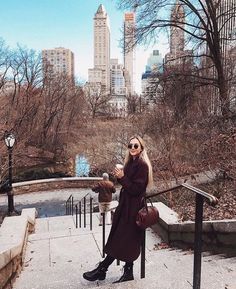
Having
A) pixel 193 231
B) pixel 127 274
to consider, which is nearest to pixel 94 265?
pixel 127 274

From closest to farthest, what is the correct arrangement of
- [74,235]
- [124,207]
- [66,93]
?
[124,207], [74,235], [66,93]

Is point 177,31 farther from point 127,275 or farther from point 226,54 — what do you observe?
point 127,275

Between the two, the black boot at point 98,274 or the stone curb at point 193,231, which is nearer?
the black boot at point 98,274

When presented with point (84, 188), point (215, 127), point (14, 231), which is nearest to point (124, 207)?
point (14, 231)

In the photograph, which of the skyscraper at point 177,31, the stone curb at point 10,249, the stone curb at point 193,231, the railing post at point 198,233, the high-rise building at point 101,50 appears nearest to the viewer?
the railing post at point 198,233

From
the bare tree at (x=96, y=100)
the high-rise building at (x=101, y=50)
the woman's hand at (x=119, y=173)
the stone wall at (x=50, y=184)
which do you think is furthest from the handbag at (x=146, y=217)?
the high-rise building at (x=101, y=50)

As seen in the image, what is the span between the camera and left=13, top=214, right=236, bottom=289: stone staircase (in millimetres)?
3420

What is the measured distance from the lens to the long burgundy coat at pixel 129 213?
3.60 meters

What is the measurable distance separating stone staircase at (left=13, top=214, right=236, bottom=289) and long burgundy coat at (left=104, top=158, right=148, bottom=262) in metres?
0.33

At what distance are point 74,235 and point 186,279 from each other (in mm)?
4170

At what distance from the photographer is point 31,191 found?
803 inches

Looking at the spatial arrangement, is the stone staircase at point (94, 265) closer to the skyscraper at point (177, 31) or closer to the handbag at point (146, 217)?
the handbag at point (146, 217)

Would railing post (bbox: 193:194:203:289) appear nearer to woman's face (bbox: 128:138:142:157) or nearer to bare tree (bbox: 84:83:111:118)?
woman's face (bbox: 128:138:142:157)

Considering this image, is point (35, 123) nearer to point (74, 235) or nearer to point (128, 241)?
point (74, 235)
